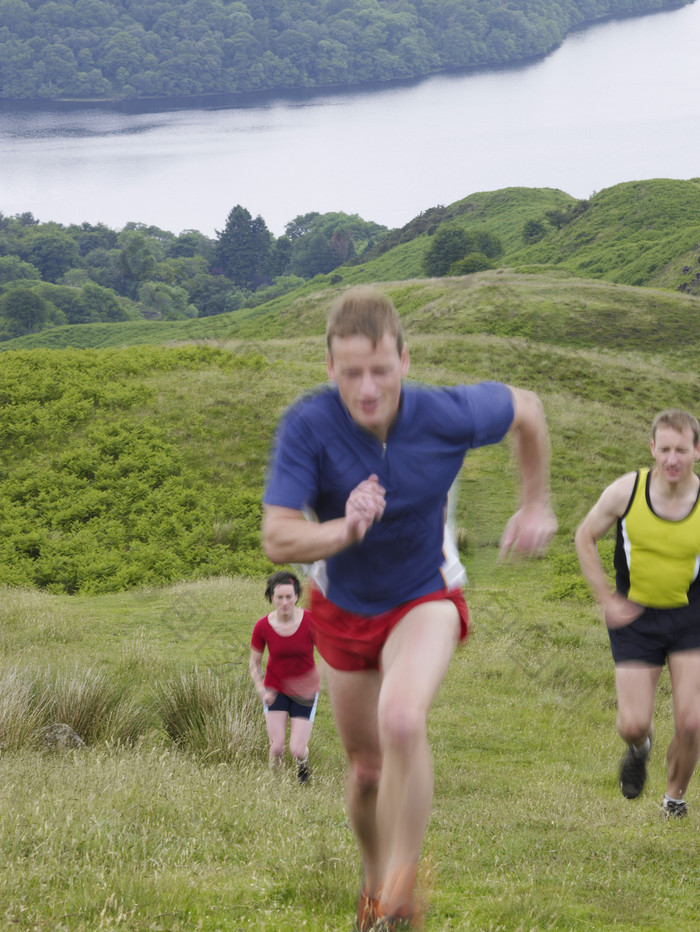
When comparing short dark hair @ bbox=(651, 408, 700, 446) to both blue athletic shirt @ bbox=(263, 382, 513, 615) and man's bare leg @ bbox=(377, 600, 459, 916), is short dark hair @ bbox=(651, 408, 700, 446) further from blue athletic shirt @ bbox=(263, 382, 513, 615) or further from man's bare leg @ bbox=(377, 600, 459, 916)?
man's bare leg @ bbox=(377, 600, 459, 916)

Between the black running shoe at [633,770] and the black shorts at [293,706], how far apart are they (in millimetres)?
2524

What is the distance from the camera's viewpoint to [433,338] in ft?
131

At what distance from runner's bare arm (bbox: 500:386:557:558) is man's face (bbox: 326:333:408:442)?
2.26 feet

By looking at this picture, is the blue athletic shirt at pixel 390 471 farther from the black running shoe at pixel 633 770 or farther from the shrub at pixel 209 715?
the shrub at pixel 209 715

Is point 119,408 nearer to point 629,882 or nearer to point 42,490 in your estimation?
point 42,490

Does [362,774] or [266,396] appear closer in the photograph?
[362,774]

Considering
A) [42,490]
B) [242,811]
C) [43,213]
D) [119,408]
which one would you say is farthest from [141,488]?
[43,213]

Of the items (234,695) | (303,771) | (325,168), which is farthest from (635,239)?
(325,168)

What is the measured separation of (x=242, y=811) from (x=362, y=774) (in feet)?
5.13

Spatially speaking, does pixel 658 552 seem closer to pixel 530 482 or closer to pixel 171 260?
pixel 530 482

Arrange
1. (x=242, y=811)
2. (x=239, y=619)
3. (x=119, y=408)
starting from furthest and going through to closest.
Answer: (x=119, y=408) → (x=239, y=619) → (x=242, y=811)

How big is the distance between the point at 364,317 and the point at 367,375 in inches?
8.2

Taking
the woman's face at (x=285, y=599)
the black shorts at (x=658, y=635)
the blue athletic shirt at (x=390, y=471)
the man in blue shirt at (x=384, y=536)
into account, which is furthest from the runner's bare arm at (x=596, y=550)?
the woman's face at (x=285, y=599)

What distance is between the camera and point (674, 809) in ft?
19.7
